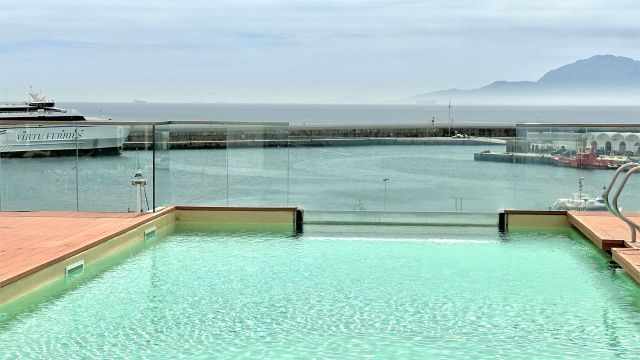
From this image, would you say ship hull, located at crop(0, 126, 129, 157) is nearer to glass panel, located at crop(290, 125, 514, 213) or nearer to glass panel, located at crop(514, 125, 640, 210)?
glass panel, located at crop(290, 125, 514, 213)

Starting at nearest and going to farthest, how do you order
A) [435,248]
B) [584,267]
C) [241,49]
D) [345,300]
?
[345,300], [584,267], [435,248], [241,49]

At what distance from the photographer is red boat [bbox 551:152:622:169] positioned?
8414 mm

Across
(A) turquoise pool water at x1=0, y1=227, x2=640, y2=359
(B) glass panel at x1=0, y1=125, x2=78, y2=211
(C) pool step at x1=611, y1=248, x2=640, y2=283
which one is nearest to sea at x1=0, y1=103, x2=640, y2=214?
(B) glass panel at x1=0, y1=125, x2=78, y2=211

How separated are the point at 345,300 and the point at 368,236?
281 centimetres

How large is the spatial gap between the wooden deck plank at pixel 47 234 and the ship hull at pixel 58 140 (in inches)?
25.1

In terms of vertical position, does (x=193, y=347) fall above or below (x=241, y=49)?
below

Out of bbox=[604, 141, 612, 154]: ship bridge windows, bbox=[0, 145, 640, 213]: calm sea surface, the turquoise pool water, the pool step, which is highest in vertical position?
bbox=[604, 141, 612, 154]: ship bridge windows

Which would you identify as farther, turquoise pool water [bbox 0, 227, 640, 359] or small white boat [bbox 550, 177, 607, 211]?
small white boat [bbox 550, 177, 607, 211]

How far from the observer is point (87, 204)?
8.63 m

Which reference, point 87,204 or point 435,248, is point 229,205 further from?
point 435,248

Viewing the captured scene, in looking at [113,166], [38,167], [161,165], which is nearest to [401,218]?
[161,165]

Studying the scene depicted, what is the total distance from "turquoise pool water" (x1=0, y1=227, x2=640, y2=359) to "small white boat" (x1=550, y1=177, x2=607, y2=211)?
95cm

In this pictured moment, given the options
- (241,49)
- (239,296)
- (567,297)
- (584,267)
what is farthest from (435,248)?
(241,49)

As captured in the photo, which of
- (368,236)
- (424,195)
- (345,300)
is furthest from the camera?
(424,195)
